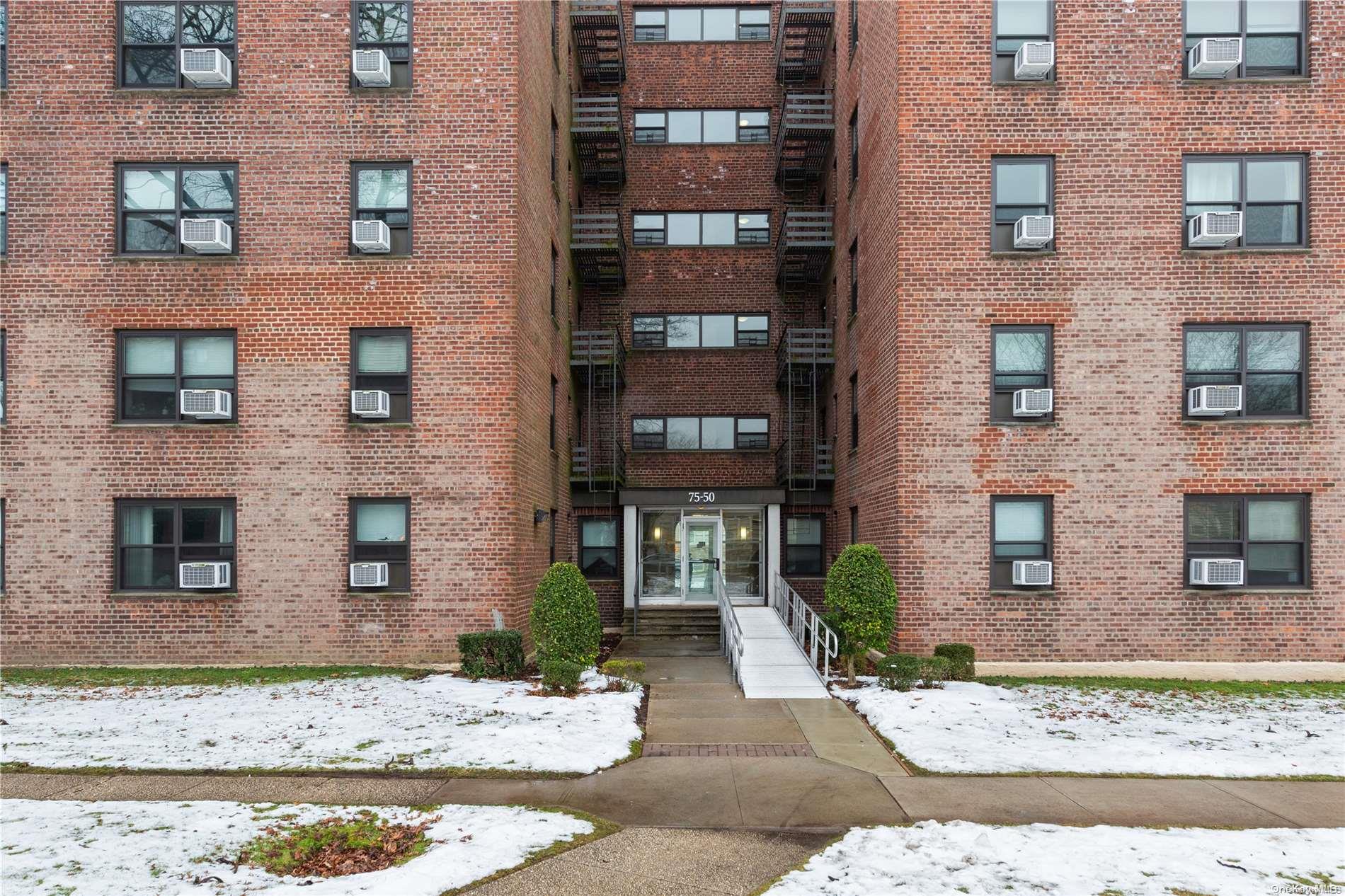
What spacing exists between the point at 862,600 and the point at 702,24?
18.5 m

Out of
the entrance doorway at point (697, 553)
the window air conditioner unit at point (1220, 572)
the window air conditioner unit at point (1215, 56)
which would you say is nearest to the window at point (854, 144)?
the window air conditioner unit at point (1215, 56)

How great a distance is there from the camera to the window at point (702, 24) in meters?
23.8

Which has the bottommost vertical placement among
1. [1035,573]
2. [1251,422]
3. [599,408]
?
[1035,573]

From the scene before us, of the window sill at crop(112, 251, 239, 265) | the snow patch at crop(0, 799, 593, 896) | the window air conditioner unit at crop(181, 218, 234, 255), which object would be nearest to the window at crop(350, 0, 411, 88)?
the window air conditioner unit at crop(181, 218, 234, 255)

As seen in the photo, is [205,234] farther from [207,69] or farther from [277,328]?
[207,69]

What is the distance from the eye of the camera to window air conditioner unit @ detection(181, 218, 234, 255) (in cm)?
1401

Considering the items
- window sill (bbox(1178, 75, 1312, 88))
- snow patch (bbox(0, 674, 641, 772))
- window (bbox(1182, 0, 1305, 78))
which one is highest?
window (bbox(1182, 0, 1305, 78))

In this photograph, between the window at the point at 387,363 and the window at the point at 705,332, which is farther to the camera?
the window at the point at 705,332

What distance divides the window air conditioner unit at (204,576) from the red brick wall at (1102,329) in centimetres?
1164

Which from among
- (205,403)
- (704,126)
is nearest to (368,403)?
(205,403)

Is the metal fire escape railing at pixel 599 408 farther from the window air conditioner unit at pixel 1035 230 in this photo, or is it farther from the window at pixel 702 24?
the window air conditioner unit at pixel 1035 230

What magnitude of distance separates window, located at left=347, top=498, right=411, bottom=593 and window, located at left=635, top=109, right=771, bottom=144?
1431 cm

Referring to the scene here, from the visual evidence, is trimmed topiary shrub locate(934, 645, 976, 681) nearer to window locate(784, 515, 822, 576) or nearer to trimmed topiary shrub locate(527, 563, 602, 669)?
trimmed topiary shrub locate(527, 563, 602, 669)

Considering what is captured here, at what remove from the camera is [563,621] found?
42.2ft
